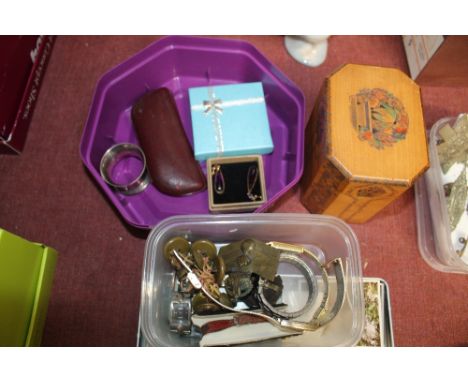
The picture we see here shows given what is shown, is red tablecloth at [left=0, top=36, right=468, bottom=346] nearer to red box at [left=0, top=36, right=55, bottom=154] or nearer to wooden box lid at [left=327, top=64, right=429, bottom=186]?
red box at [left=0, top=36, right=55, bottom=154]

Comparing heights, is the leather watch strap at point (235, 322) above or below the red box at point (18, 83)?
below

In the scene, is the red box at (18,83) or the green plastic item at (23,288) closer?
the green plastic item at (23,288)

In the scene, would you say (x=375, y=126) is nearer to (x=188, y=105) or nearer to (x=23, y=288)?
(x=188, y=105)

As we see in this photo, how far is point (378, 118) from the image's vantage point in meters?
0.72

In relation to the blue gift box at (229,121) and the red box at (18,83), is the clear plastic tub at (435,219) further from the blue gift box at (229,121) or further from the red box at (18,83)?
the red box at (18,83)

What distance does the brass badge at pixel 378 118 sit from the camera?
2.32ft

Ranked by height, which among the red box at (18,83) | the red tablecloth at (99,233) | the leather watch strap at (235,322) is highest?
the red box at (18,83)

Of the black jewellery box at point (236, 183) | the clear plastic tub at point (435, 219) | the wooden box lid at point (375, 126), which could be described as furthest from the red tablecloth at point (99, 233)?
the wooden box lid at point (375, 126)

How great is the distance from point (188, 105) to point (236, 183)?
0.92ft

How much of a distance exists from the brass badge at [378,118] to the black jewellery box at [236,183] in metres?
0.23

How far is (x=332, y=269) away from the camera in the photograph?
738 millimetres

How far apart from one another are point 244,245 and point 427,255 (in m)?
0.46
